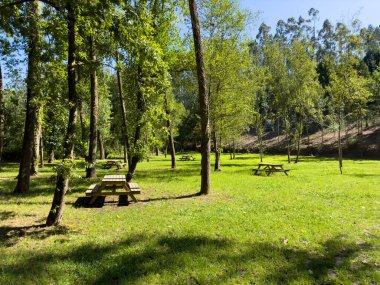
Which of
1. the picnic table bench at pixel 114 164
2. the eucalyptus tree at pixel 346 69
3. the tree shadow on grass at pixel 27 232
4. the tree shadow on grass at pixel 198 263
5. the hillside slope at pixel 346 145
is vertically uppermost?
the eucalyptus tree at pixel 346 69

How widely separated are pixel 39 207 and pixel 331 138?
52787 mm

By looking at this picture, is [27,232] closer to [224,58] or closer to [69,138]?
[69,138]

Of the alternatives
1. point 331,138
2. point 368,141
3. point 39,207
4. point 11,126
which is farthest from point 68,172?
point 331,138

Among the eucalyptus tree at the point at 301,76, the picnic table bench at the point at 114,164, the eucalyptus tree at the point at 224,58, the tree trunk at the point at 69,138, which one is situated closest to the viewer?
the tree trunk at the point at 69,138

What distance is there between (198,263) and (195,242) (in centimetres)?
99

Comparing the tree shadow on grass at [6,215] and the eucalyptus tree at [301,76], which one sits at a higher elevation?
the eucalyptus tree at [301,76]

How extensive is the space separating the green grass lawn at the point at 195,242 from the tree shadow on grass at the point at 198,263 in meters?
0.02

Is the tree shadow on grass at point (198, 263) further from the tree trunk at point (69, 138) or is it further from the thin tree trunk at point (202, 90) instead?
the thin tree trunk at point (202, 90)

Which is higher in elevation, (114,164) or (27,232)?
(114,164)

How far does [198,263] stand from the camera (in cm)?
556

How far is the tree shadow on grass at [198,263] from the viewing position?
5.06m

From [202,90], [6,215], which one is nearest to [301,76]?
[202,90]

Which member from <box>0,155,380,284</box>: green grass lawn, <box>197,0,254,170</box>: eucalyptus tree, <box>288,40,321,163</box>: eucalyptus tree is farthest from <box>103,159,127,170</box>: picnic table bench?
<box>288,40,321,163</box>: eucalyptus tree

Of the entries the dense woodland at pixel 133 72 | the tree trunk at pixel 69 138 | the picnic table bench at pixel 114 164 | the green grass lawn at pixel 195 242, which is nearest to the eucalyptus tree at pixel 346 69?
the dense woodland at pixel 133 72
